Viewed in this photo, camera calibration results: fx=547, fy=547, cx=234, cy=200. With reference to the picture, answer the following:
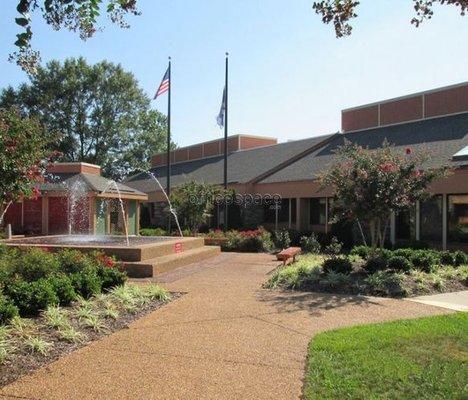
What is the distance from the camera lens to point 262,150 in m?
38.1

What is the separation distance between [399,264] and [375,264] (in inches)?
22.3

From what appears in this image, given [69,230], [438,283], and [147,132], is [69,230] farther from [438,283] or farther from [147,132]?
[147,132]

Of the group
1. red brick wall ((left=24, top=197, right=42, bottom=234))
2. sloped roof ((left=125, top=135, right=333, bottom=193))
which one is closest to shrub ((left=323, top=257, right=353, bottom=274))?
sloped roof ((left=125, top=135, right=333, bottom=193))

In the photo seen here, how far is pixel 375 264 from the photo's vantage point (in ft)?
41.4

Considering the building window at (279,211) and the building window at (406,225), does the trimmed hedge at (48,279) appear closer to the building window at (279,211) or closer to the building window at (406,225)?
the building window at (406,225)

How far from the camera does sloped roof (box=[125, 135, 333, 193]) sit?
3203 centimetres

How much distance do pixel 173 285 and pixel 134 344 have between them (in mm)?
4962

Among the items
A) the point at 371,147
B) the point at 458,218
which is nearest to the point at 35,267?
the point at 458,218

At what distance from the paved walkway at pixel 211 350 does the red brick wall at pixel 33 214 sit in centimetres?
1841

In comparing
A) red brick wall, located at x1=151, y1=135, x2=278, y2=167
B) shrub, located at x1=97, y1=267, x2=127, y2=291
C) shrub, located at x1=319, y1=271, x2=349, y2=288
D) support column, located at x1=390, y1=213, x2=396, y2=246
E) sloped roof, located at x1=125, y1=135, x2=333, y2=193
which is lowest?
shrub, located at x1=319, y1=271, x2=349, y2=288

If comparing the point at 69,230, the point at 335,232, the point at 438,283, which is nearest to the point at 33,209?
the point at 69,230

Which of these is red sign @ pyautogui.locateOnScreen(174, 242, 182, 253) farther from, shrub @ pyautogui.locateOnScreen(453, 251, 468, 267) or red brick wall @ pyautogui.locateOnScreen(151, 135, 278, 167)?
red brick wall @ pyautogui.locateOnScreen(151, 135, 278, 167)

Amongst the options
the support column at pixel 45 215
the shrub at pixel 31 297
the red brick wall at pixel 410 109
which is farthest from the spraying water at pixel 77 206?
the shrub at pixel 31 297

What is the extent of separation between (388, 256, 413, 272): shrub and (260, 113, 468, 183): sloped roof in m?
7.95
